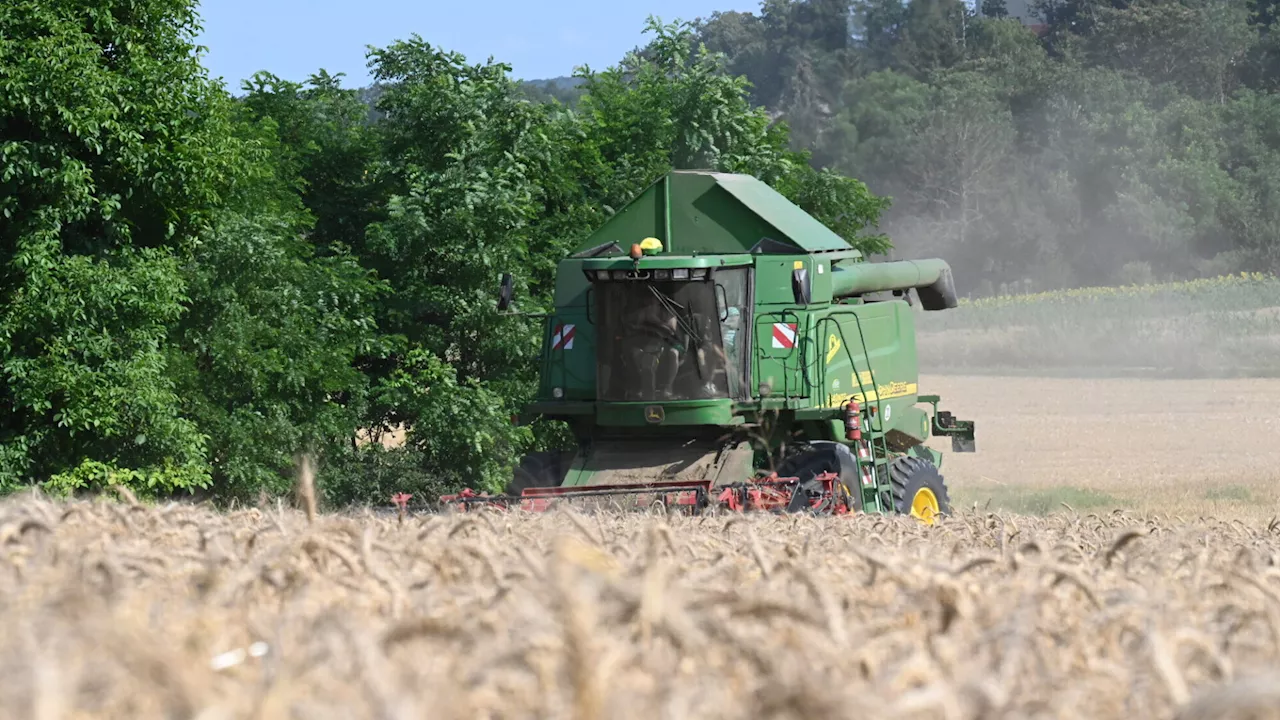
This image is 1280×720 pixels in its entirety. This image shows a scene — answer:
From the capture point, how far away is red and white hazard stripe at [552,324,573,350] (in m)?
14.8

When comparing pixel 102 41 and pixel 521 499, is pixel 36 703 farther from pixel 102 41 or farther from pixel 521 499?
pixel 102 41

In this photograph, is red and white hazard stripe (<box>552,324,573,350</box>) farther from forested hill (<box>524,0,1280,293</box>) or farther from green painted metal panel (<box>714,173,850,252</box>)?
forested hill (<box>524,0,1280,293</box>)

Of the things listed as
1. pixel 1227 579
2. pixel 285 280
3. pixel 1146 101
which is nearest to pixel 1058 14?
pixel 1146 101

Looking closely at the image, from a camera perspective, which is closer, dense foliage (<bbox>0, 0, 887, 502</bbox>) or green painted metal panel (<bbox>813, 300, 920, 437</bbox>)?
green painted metal panel (<bbox>813, 300, 920, 437</bbox>)

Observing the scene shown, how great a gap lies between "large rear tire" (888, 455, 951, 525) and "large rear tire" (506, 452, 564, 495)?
9.51ft

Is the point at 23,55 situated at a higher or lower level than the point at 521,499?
higher

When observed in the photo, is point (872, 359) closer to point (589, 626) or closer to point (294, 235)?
point (294, 235)

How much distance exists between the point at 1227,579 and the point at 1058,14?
9058 centimetres

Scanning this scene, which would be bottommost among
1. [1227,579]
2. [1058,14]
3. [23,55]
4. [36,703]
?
[1227,579]

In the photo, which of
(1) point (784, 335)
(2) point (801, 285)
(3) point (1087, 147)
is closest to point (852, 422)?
(1) point (784, 335)

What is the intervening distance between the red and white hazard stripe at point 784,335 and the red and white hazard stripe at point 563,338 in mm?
1994

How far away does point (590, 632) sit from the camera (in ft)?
5.16

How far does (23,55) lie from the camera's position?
51.5 ft

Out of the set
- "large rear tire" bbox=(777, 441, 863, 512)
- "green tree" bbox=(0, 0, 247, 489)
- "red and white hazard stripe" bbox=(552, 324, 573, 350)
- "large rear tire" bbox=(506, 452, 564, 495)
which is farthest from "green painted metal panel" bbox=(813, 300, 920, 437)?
"green tree" bbox=(0, 0, 247, 489)
